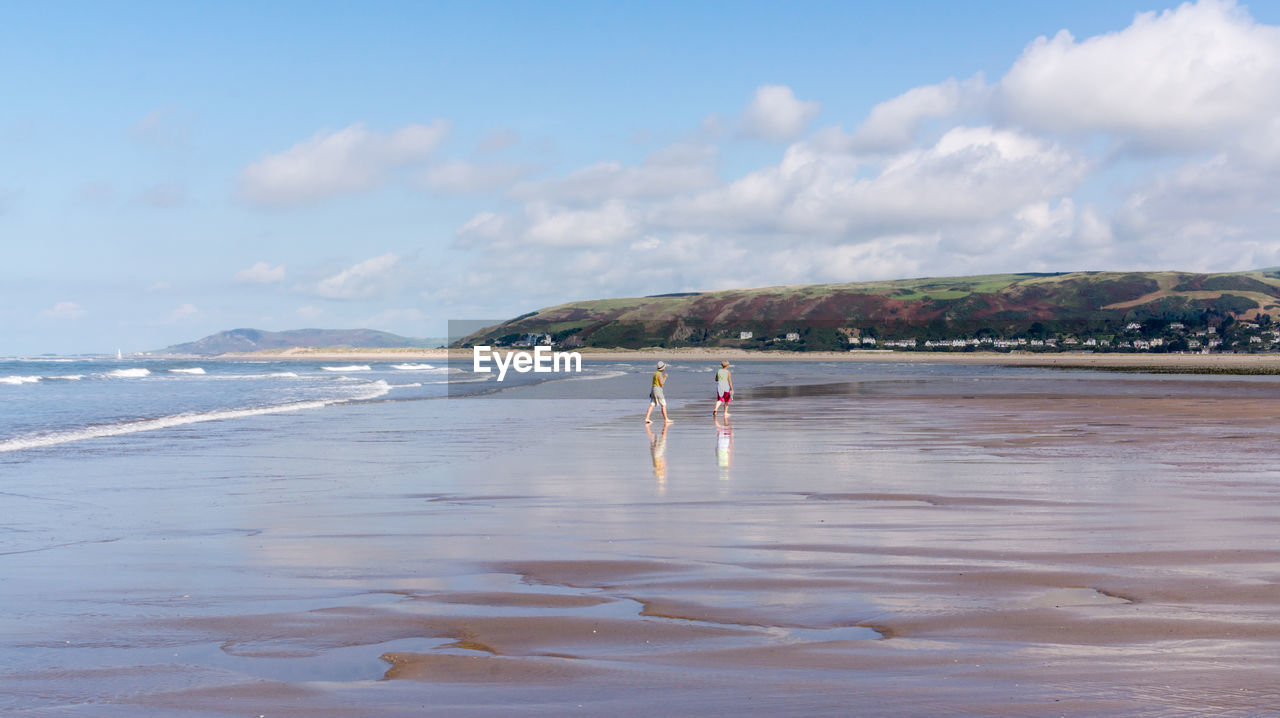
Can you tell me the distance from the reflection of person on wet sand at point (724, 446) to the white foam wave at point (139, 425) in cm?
1349

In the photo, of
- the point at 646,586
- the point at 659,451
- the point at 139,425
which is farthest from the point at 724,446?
the point at 139,425

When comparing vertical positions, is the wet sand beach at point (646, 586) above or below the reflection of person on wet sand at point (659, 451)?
above

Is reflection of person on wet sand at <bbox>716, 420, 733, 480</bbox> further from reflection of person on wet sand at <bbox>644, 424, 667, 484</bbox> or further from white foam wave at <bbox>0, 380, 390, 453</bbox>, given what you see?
white foam wave at <bbox>0, 380, 390, 453</bbox>

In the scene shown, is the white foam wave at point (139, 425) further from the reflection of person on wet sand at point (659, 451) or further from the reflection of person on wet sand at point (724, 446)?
the reflection of person on wet sand at point (724, 446)

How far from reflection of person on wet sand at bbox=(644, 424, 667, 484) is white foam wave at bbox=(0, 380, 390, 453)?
1220 cm

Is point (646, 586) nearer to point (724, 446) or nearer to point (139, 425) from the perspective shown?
point (724, 446)

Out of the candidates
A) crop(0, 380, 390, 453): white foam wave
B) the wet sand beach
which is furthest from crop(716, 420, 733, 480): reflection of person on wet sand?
crop(0, 380, 390, 453): white foam wave

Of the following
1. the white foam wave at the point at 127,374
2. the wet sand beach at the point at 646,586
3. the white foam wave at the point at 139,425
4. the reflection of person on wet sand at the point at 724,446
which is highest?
the white foam wave at the point at 127,374

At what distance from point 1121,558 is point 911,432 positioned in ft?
47.5

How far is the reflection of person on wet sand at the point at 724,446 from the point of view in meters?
16.2

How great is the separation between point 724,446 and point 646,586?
12.3 metres

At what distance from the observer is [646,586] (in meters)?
7.45

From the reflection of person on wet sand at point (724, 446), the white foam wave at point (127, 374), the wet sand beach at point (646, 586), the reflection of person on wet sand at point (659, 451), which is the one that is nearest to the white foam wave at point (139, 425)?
the wet sand beach at point (646, 586)

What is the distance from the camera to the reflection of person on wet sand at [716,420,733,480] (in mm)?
16234
